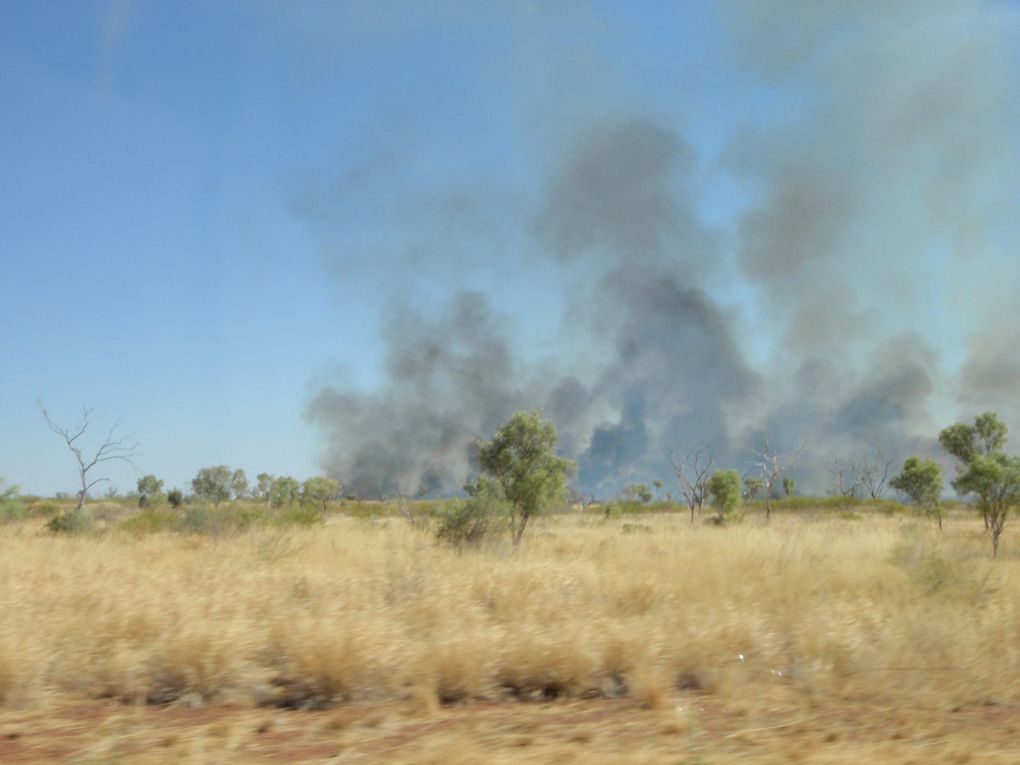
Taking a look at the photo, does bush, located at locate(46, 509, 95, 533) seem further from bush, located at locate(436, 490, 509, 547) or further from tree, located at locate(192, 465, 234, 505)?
tree, located at locate(192, 465, 234, 505)

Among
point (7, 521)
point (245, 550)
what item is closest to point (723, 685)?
point (245, 550)

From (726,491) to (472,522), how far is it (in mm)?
39547

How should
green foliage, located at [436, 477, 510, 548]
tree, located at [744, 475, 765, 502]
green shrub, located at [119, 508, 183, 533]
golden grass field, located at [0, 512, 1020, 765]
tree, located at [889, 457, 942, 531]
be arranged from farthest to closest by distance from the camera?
tree, located at [744, 475, 765, 502], tree, located at [889, 457, 942, 531], green shrub, located at [119, 508, 183, 533], green foliage, located at [436, 477, 510, 548], golden grass field, located at [0, 512, 1020, 765]

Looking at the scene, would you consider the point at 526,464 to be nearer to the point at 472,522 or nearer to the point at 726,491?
the point at 472,522

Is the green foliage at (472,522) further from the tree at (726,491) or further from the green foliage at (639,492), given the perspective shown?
the green foliage at (639,492)

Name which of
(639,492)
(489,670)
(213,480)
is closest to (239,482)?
(213,480)

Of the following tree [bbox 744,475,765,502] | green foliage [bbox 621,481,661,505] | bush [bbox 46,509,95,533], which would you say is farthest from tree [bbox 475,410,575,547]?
green foliage [bbox 621,481,661,505]

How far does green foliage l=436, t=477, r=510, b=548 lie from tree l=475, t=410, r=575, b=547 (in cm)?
486

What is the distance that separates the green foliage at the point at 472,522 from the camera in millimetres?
17609

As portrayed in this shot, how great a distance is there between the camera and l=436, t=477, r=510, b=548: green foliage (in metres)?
17.6

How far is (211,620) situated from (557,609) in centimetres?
379

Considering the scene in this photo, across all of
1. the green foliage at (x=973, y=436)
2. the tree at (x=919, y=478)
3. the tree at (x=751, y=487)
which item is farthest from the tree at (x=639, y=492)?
the green foliage at (x=973, y=436)

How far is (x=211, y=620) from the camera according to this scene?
7059mm

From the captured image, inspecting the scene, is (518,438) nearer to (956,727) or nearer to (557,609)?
(557,609)
